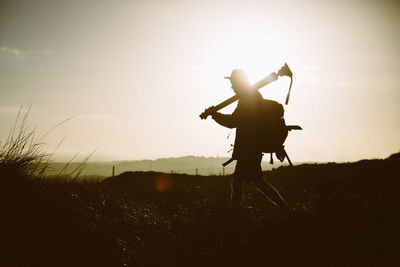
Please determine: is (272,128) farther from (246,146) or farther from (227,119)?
(227,119)

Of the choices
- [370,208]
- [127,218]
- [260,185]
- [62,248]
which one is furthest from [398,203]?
[62,248]

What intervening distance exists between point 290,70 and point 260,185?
6.22 feet

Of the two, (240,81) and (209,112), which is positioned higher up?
(240,81)

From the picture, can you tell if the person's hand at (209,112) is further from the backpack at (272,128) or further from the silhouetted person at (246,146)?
the backpack at (272,128)

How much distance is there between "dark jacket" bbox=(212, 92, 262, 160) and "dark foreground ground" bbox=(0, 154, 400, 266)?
1.13 metres

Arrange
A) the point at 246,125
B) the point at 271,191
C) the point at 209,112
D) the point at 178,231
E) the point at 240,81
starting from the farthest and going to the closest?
the point at 209,112 → the point at 240,81 → the point at 246,125 → the point at 271,191 → the point at 178,231

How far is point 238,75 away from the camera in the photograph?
5867 mm

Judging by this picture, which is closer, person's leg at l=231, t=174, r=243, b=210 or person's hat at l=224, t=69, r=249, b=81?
person's leg at l=231, t=174, r=243, b=210

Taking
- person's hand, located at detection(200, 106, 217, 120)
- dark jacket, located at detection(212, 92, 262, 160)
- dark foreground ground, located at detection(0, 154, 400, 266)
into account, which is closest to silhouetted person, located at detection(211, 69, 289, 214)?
dark jacket, located at detection(212, 92, 262, 160)

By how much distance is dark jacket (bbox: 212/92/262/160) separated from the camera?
18.4ft

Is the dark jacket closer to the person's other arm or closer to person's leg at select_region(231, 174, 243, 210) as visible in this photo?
the person's other arm

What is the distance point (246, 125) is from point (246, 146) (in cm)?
34

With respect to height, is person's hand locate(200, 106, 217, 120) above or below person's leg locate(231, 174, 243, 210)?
above

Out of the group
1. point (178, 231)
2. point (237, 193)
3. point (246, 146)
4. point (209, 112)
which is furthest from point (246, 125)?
point (178, 231)
